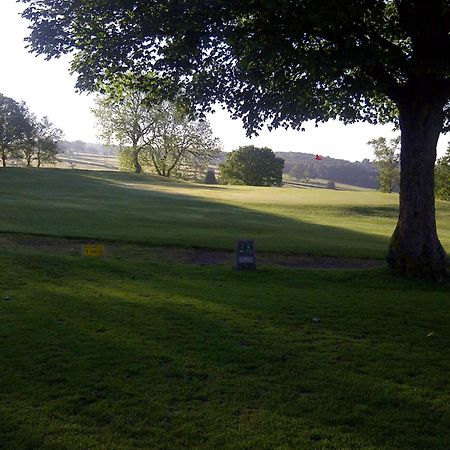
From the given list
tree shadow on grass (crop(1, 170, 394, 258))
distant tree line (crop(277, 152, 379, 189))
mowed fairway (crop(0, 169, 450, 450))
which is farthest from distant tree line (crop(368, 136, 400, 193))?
mowed fairway (crop(0, 169, 450, 450))

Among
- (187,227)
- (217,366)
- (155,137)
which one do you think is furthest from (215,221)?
(155,137)

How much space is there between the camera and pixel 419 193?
1193 cm

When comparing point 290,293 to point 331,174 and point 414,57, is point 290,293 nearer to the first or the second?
point 414,57

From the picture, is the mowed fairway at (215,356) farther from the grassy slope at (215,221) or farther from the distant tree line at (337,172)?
the distant tree line at (337,172)

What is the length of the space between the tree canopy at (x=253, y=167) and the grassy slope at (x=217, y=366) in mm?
82533

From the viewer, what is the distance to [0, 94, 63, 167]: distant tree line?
72.6 m

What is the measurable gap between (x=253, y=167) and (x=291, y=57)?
82.3 metres

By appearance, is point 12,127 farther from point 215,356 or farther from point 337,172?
point 337,172

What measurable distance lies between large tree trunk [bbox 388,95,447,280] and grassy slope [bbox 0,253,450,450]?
1.34 metres

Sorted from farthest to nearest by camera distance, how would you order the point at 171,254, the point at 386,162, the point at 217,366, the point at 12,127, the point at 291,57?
the point at 386,162
the point at 12,127
the point at 171,254
the point at 291,57
the point at 217,366

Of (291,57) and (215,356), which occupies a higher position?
(291,57)

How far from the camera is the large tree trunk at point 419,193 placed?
462 inches

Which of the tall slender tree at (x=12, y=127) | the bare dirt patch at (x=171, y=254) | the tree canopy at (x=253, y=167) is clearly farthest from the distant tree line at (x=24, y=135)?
the bare dirt patch at (x=171, y=254)

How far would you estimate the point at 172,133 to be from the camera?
7919cm
